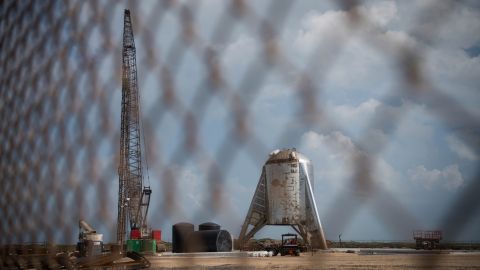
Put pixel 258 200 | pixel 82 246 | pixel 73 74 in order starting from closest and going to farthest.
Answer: pixel 73 74
pixel 82 246
pixel 258 200

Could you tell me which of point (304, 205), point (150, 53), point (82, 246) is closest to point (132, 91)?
point (304, 205)

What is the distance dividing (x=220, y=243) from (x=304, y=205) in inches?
203

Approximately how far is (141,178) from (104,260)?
→ 1098 inches

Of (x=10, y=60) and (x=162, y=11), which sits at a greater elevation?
(x=10, y=60)

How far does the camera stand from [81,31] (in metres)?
4.28

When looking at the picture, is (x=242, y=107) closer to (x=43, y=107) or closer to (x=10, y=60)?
(x=43, y=107)

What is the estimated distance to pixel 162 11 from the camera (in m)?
2.89

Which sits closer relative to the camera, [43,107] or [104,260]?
[43,107]

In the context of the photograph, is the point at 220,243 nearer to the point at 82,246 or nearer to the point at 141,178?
the point at 141,178

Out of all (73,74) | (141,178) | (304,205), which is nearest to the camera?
(73,74)

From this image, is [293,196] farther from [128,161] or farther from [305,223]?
[128,161]

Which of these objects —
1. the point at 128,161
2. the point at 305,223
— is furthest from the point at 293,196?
the point at 128,161

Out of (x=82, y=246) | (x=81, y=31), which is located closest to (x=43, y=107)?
(x=81, y=31)

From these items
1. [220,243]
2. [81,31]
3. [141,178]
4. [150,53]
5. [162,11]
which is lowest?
[220,243]
